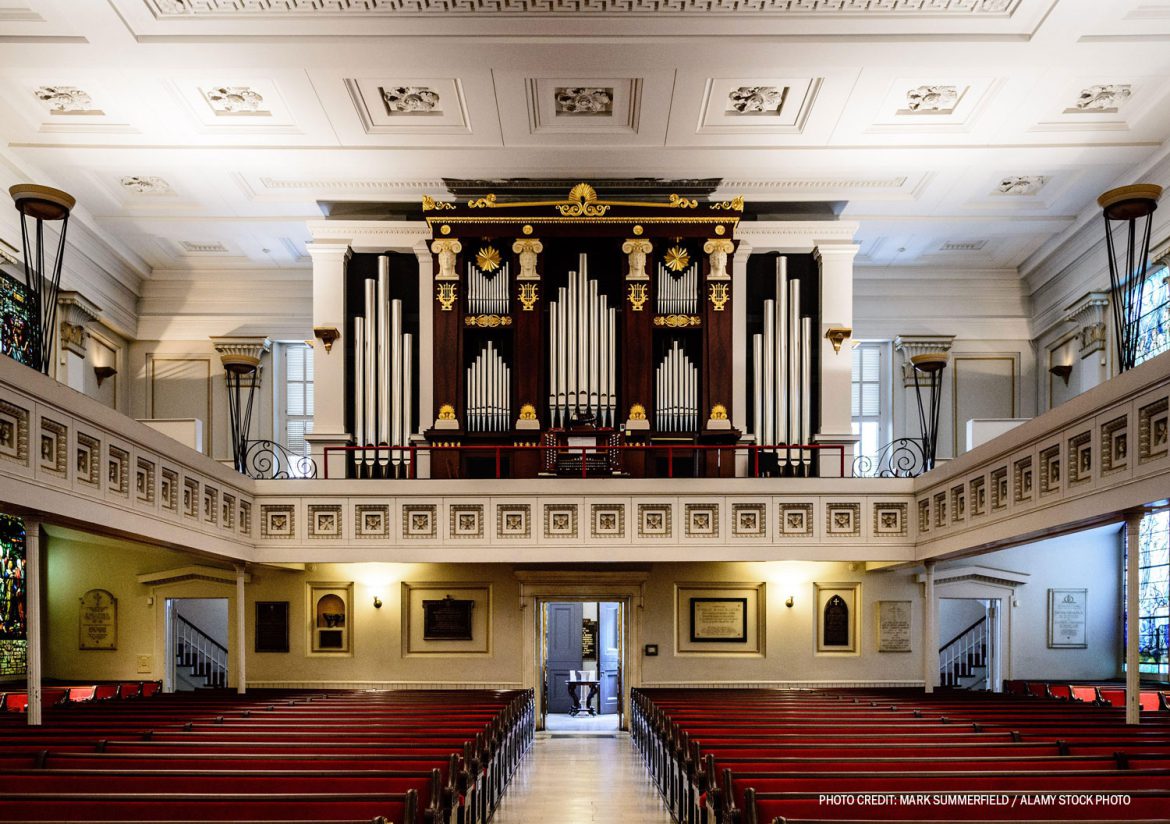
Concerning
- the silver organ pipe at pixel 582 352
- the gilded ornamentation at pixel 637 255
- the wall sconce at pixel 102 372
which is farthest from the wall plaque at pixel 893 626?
the wall sconce at pixel 102 372

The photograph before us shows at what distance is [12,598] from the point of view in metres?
14.9

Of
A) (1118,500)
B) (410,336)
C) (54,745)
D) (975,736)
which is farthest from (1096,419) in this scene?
(410,336)

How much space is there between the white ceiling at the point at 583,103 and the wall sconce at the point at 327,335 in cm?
197

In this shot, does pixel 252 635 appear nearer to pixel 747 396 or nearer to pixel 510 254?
pixel 510 254

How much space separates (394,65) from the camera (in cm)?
1209

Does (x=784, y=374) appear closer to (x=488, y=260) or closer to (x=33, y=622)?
(x=488, y=260)

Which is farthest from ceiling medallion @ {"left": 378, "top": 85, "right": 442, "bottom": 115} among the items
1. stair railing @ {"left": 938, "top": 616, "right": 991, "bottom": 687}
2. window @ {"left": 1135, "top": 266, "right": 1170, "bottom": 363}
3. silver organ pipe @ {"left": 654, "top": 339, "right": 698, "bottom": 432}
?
stair railing @ {"left": 938, "top": 616, "right": 991, "bottom": 687}

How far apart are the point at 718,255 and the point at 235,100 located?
6.40 metres

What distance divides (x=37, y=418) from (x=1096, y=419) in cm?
806

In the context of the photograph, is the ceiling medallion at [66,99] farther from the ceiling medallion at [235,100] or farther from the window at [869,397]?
the window at [869,397]

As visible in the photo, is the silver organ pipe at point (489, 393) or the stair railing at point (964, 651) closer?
the silver organ pipe at point (489, 393)

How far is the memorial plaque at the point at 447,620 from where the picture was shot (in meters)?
15.1

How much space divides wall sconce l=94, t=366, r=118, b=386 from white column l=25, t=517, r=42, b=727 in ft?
29.0

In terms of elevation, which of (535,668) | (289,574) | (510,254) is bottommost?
(535,668)
